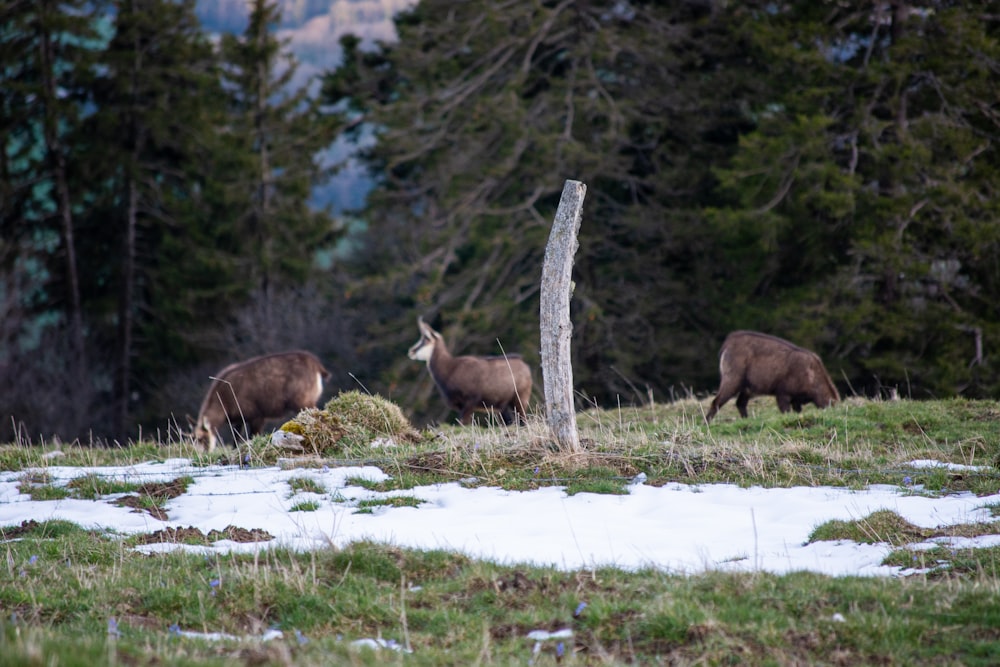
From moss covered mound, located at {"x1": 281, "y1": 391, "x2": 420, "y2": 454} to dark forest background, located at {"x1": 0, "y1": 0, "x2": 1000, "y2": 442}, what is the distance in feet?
34.1

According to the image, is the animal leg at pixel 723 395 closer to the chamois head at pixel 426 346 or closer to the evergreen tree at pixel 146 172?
the chamois head at pixel 426 346

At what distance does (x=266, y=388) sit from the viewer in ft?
52.5

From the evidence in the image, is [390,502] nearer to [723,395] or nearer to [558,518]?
[558,518]

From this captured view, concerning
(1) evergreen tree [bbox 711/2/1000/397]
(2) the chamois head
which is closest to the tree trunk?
(2) the chamois head

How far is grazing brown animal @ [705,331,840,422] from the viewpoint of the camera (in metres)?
15.3

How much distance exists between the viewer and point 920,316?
25125 millimetres

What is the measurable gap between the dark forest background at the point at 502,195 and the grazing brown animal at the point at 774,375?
11.0 ft

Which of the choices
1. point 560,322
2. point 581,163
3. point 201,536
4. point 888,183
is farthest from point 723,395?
point 581,163

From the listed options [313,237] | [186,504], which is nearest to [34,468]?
[186,504]

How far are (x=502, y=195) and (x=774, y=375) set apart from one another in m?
18.8

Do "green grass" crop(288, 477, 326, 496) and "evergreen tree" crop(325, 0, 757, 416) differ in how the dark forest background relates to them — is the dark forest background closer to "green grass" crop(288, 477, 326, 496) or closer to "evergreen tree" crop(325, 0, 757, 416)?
"evergreen tree" crop(325, 0, 757, 416)

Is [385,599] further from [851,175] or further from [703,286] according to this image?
[703,286]

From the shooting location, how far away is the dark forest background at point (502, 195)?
25.5m

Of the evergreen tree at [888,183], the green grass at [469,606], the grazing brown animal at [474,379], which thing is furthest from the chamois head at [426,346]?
the evergreen tree at [888,183]
